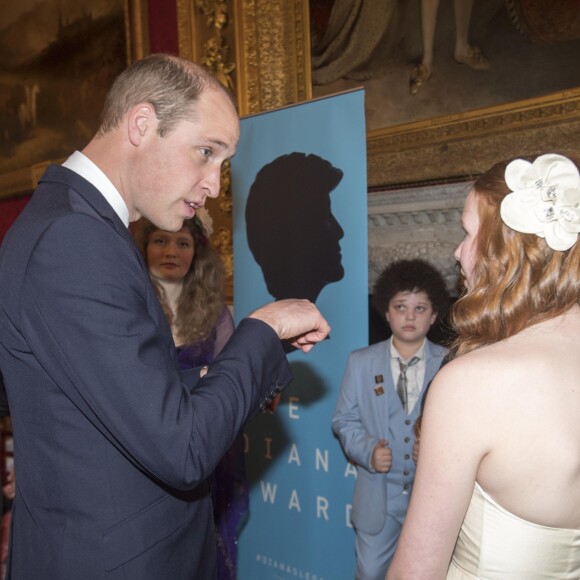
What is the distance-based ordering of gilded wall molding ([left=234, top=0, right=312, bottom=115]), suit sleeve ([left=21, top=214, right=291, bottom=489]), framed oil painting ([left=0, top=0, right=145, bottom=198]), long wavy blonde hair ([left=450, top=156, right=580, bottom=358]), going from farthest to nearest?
framed oil painting ([left=0, top=0, right=145, bottom=198]) < gilded wall molding ([left=234, top=0, right=312, bottom=115]) < long wavy blonde hair ([left=450, top=156, right=580, bottom=358]) < suit sleeve ([left=21, top=214, right=291, bottom=489])

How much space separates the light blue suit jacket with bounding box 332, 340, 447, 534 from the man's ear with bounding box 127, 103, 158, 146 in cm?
173

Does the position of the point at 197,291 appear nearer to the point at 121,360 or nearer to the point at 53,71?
the point at 121,360

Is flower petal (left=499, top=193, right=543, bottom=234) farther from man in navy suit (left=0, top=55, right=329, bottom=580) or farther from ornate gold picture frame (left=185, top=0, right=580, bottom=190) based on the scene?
ornate gold picture frame (left=185, top=0, right=580, bottom=190)

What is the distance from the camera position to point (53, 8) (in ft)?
17.5

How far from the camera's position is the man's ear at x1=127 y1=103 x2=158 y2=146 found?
4.67ft

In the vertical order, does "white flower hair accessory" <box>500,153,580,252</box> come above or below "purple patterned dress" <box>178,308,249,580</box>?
above

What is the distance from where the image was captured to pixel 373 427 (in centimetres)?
298

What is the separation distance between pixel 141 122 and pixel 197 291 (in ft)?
6.59

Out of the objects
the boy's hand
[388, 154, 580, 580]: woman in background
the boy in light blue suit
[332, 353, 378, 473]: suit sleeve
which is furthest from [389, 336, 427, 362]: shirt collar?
[388, 154, 580, 580]: woman in background

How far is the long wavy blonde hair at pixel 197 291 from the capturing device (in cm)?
332

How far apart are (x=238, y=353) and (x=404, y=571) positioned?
64cm

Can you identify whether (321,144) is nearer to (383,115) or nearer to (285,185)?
(285,185)

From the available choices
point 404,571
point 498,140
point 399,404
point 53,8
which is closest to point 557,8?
point 498,140

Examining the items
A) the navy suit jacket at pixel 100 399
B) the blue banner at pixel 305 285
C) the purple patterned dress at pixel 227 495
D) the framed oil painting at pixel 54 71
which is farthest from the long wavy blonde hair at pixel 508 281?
the framed oil painting at pixel 54 71
